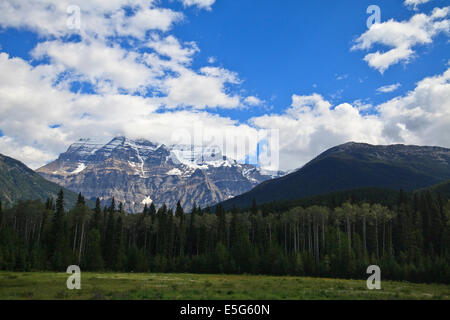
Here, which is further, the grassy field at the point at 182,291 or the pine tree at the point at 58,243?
the pine tree at the point at 58,243

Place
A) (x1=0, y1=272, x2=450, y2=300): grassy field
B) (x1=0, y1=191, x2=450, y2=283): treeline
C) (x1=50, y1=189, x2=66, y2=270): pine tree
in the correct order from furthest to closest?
(x1=0, y1=191, x2=450, y2=283): treeline
(x1=50, y1=189, x2=66, y2=270): pine tree
(x1=0, y1=272, x2=450, y2=300): grassy field

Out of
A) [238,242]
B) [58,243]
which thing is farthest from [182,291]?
[238,242]

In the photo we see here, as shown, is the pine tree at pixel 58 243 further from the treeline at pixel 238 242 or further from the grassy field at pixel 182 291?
the grassy field at pixel 182 291

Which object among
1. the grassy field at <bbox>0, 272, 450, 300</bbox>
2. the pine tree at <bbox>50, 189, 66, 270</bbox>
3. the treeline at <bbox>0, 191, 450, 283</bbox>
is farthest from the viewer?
the treeline at <bbox>0, 191, 450, 283</bbox>

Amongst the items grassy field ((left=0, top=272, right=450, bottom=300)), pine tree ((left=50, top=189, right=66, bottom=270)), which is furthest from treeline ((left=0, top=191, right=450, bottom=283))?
grassy field ((left=0, top=272, right=450, bottom=300))

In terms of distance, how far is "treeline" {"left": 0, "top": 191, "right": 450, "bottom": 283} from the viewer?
321ft

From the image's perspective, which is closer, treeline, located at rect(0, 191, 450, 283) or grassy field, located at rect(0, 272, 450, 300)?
grassy field, located at rect(0, 272, 450, 300)

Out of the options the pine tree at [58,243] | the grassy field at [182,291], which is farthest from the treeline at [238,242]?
the grassy field at [182,291]

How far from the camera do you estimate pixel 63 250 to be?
10312 cm

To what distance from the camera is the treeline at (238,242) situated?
9788 cm

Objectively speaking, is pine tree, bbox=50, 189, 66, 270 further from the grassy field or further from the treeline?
the grassy field
